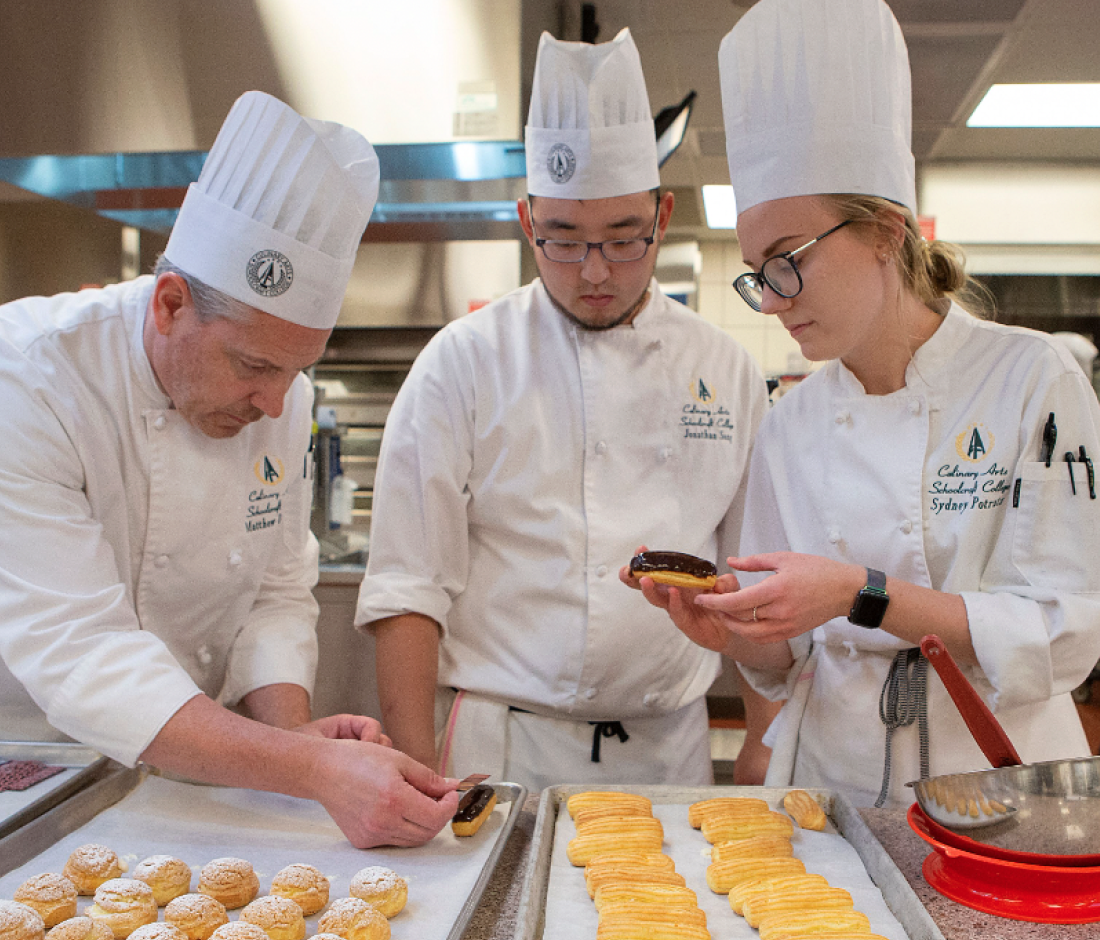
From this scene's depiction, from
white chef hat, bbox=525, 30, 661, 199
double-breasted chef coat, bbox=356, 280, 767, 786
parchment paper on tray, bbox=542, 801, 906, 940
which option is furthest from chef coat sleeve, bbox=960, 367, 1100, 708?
white chef hat, bbox=525, 30, 661, 199

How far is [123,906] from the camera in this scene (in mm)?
1107

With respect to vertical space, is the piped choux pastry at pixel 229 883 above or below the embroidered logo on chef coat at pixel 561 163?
below

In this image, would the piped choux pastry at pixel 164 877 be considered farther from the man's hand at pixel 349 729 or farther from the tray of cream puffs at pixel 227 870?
the man's hand at pixel 349 729

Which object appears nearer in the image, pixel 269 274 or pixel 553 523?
pixel 269 274

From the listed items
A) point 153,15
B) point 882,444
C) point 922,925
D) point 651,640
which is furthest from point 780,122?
point 153,15

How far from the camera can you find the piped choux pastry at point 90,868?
3.84ft

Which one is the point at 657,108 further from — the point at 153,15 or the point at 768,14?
the point at 768,14

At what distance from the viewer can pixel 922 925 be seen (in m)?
1.02

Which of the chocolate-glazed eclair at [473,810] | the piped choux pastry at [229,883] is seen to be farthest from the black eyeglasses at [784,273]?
the piped choux pastry at [229,883]

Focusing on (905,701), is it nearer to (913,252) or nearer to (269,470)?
(913,252)

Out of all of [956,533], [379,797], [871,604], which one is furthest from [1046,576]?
[379,797]

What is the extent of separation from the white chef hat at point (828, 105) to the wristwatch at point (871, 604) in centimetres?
57

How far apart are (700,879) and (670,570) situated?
1.34ft

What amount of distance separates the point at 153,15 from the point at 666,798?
112 inches
